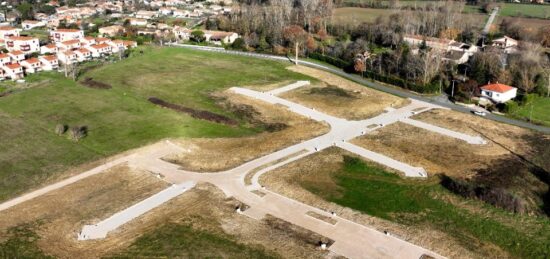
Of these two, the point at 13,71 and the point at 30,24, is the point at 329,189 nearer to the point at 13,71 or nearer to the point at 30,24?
the point at 13,71

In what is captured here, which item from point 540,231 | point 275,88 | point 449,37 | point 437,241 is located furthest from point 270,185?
point 449,37

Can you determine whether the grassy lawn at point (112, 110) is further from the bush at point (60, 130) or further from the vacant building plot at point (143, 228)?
the vacant building plot at point (143, 228)

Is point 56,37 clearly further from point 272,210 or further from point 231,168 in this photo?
point 272,210

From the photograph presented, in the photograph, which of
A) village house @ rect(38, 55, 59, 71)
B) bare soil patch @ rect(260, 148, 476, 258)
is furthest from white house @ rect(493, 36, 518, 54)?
village house @ rect(38, 55, 59, 71)


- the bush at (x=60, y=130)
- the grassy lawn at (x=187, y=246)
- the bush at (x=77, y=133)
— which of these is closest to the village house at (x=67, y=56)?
the bush at (x=60, y=130)

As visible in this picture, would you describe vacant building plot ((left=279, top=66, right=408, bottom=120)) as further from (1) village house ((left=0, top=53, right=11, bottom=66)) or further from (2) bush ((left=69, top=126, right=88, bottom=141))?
(1) village house ((left=0, top=53, right=11, bottom=66))
